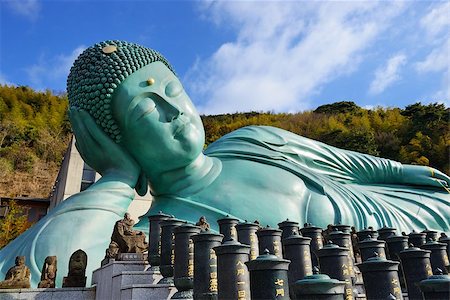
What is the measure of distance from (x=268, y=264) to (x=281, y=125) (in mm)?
31742

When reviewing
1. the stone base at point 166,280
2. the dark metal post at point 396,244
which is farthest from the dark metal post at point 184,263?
the dark metal post at point 396,244

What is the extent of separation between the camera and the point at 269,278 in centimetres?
258

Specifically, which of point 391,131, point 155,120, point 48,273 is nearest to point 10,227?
point 155,120

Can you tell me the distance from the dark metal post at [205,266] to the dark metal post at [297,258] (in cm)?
76

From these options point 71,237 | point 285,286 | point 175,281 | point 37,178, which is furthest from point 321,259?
point 37,178

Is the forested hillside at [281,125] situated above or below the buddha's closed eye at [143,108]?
above

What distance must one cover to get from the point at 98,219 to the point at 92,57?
2736mm

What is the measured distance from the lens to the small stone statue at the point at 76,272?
Result: 14.5ft

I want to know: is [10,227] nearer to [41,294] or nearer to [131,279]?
[41,294]

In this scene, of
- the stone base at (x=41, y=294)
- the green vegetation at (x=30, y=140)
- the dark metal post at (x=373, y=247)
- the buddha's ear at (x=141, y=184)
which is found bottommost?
the stone base at (x=41, y=294)

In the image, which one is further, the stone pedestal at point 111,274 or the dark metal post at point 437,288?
the stone pedestal at point 111,274

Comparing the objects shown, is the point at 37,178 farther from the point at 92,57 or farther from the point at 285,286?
the point at 285,286

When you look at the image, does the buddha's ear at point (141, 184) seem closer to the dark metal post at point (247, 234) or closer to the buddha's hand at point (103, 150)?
the buddha's hand at point (103, 150)

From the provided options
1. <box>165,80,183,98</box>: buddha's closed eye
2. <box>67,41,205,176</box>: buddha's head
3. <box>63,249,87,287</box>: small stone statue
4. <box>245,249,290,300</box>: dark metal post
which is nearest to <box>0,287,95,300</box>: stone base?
<box>63,249,87,287</box>: small stone statue
